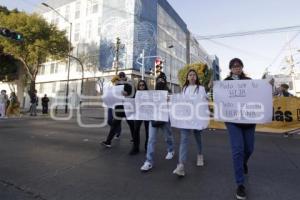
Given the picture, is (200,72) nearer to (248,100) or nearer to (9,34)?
(9,34)

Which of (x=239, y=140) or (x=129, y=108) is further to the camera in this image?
(x=129, y=108)

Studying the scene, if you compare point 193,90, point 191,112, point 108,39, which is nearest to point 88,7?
point 108,39

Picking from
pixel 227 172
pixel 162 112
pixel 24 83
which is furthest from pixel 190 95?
pixel 24 83

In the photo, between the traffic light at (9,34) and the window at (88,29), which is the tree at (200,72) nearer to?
the window at (88,29)

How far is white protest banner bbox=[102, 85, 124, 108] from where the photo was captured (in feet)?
21.7

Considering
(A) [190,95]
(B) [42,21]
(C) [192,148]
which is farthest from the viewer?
(B) [42,21]

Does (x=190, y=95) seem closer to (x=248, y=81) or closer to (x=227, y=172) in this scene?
(x=248, y=81)

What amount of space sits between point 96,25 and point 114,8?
3.82 meters

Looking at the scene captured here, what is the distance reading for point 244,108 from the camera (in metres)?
4.10

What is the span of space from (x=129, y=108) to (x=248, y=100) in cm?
277

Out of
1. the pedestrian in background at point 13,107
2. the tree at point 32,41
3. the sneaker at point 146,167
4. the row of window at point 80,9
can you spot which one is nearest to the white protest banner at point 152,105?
the sneaker at point 146,167

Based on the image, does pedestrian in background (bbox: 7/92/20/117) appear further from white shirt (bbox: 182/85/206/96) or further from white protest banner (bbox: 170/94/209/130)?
white shirt (bbox: 182/85/206/96)

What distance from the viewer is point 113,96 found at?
6.81 m

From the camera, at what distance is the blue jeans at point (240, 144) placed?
374 cm
